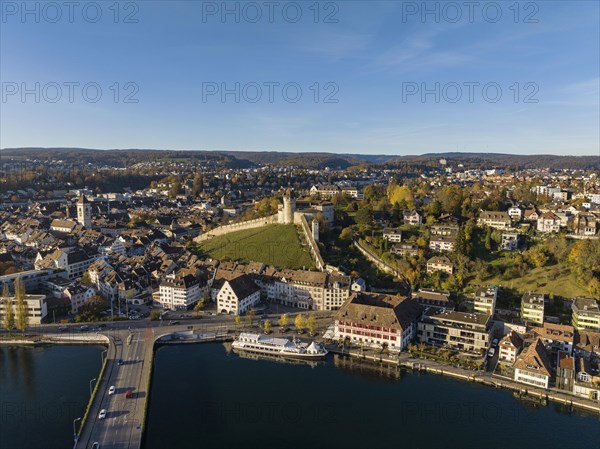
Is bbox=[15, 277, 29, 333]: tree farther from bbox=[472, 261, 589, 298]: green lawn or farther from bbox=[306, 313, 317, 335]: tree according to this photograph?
bbox=[472, 261, 589, 298]: green lawn

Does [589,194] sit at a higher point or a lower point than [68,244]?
higher

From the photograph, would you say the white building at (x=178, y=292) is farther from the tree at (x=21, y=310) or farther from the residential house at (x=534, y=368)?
the residential house at (x=534, y=368)

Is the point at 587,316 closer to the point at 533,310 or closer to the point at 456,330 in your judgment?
the point at 533,310

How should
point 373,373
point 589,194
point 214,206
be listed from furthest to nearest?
point 214,206, point 589,194, point 373,373

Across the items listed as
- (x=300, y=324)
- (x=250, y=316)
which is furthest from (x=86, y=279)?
(x=300, y=324)

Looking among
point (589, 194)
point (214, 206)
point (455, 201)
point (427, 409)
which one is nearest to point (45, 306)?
point (427, 409)

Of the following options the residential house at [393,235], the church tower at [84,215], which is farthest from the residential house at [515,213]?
the church tower at [84,215]

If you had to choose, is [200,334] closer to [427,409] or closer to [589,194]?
[427,409]
